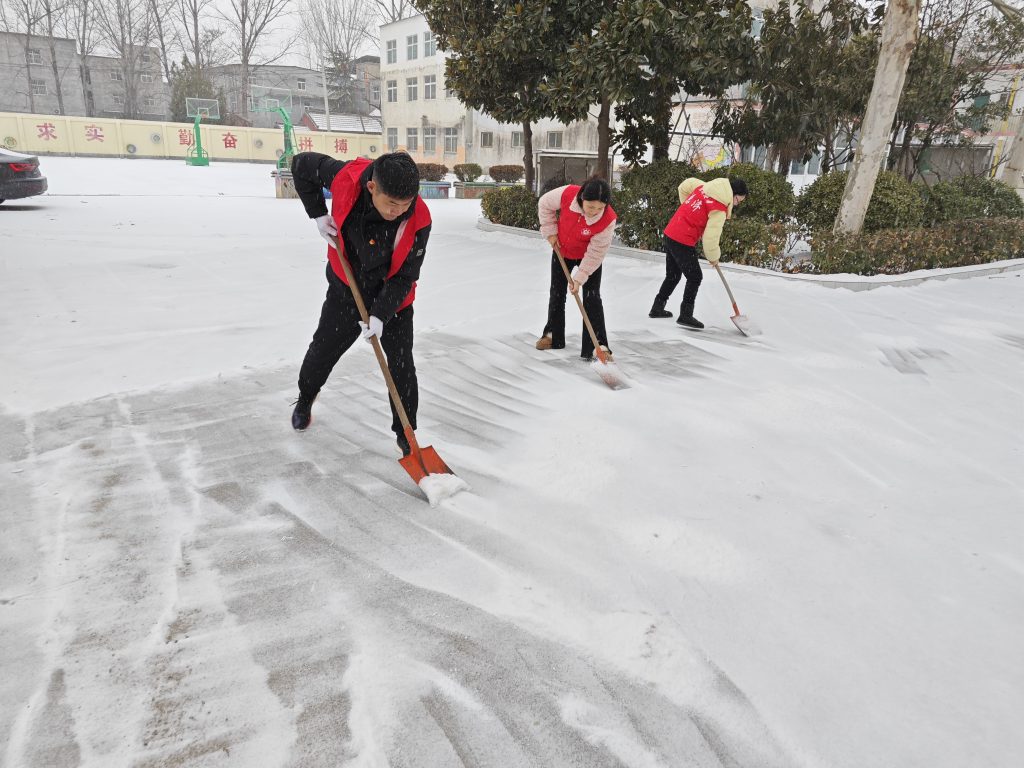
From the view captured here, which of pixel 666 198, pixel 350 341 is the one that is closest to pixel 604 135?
pixel 666 198

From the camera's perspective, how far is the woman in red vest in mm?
4316

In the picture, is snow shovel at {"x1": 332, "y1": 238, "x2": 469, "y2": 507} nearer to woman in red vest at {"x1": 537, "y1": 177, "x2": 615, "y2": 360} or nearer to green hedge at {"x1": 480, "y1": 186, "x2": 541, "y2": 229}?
woman in red vest at {"x1": 537, "y1": 177, "x2": 615, "y2": 360}

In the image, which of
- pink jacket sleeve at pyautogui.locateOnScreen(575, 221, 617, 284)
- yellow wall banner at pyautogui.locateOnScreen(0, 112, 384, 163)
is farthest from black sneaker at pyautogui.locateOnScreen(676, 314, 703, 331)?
yellow wall banner at pyautogui.locateOnScreen(0, 112, 384, 163)

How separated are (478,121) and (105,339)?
2900 cm

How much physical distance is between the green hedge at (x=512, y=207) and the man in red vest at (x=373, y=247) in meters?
8.34

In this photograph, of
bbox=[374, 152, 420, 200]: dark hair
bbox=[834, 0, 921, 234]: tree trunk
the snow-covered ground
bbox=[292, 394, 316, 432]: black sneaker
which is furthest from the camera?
bbox=[834, 0, 921, 234]: tree trunk

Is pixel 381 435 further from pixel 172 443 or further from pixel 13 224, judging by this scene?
pixel 13 224

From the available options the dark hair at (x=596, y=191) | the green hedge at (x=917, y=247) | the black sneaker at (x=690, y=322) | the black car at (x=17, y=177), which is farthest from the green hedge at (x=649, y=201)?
the black car at (x=17, y=177)

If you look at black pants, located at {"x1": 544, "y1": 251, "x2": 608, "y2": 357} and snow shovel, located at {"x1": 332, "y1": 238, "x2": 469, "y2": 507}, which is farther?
black pants, located at {"x1": 544, "y1": 251, "x2": 608, "y2": 357}

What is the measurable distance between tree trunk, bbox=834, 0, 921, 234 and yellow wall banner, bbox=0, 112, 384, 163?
79.6 ft

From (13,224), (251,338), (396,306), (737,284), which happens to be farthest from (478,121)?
(396,306)

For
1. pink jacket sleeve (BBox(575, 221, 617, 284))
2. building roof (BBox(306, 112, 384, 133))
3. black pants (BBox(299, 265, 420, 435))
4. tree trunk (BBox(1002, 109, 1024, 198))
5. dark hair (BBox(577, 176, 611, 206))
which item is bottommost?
black pants (BBox(299, 265, 420, 435))

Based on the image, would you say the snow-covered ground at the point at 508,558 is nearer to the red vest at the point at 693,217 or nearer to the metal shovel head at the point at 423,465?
the metal shovel head at the point at 423,465

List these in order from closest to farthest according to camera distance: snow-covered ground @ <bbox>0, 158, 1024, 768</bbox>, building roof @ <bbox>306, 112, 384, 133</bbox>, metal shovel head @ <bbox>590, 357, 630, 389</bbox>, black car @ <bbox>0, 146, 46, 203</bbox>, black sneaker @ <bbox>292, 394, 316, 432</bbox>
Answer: snow-covered ground @ <bbox>0, 158, 1024, 768</bbox>, black sneaker @ <bbox>292, 394, 316, 432</bbox>, metal shovel head @ <bbox>590, 357, 630, 389</bbox>, black car @ <bbox>0, 146, 46, 203</bbox>, building roof @ <bbox>306, 112, 384, 133</bbox>
